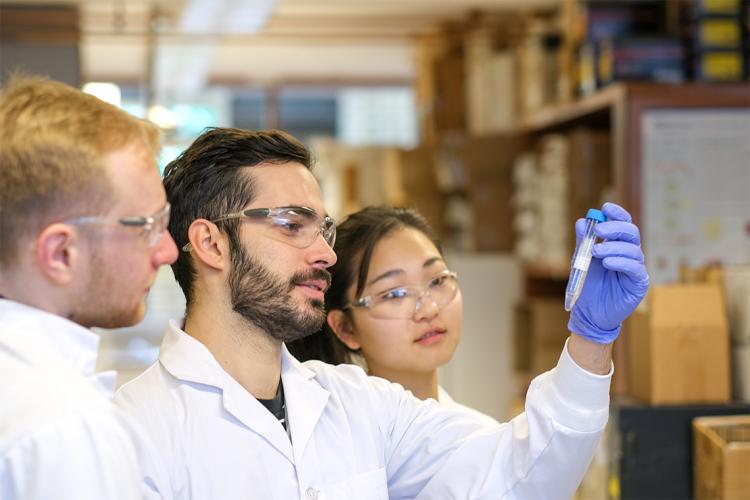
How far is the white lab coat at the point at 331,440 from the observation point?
71.3 inches

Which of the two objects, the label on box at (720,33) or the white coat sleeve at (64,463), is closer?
the white coat sleeve at (64,463)

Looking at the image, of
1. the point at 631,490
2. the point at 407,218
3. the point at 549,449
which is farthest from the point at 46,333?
the point at 631,490

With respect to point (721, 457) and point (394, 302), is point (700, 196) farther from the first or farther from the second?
point (394, 302)

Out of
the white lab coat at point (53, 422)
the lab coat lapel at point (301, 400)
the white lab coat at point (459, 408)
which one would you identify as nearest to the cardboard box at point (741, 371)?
the white lab coat at point (459, 408)

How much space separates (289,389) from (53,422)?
0.78 meters

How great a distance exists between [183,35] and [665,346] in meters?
4.00

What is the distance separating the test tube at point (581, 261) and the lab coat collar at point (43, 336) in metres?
0.81

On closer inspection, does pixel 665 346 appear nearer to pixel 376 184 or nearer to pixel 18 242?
pixel 18 242

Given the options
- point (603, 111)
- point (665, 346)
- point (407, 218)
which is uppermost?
point (603, 111)

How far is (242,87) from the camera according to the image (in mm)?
10711

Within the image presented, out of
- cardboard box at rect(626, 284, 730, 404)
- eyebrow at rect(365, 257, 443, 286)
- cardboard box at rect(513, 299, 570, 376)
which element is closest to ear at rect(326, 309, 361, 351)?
eyebrow at rect(365, 257, 443, 286)

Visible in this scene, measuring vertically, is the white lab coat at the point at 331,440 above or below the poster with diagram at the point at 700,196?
below

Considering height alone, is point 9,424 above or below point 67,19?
below

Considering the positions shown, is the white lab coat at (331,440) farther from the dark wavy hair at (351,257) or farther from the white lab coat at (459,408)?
the dark wavy hair at (351,257)
